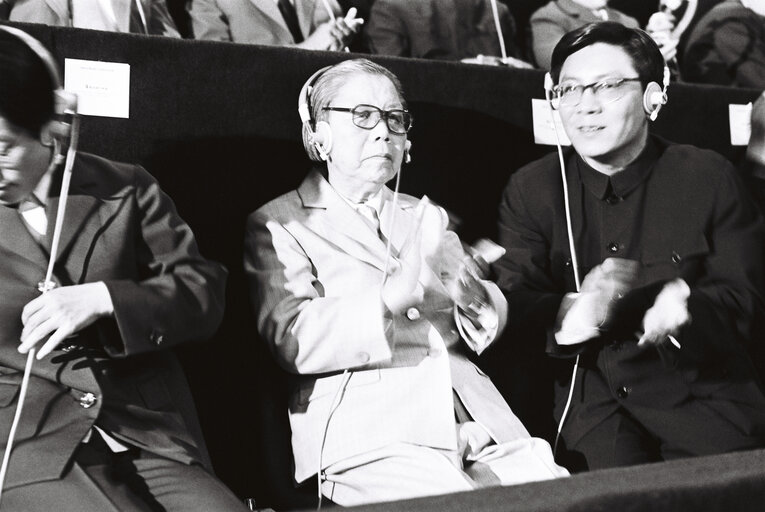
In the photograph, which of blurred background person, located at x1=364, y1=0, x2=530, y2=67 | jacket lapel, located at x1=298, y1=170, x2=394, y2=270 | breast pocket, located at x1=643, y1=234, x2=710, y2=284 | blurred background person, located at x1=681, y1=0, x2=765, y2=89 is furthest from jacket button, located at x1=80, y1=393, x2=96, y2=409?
blurred background person, located at x1=681, y1=0, x2=765, y2=89

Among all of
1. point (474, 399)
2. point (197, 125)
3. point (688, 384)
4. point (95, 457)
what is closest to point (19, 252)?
point (95, 457)

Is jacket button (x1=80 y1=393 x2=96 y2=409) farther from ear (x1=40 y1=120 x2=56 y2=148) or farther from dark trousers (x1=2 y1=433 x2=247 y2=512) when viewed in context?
ear (x1=40 y1=120 x2=56 y2=148)

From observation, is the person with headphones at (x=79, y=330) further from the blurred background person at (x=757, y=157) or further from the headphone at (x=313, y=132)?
the blurred background person at (x=757, y=157)

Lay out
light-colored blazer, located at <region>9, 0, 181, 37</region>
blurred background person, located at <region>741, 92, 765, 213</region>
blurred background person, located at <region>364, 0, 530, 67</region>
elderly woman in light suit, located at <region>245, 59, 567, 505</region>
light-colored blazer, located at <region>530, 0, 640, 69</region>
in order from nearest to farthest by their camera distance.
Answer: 1. elderly woman in light suit, located at <region>245, 59, 567, 505</region>
2. light-colored blazer, located at <region>9, 0, 181, 37</region>
3. blurred background person, located at <region>741, 92, 765, 213</region>
4. blurred background person, located at <region>364, 0, 530, 67</region>
5. light-colored blazer, located at <region>530, 0, 640, 69</region>

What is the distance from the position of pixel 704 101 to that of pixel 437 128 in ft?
2.47

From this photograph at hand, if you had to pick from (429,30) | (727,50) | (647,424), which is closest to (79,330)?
(647,424)

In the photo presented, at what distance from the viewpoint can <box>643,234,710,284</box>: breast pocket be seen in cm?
171

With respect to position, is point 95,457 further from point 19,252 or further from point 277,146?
point 277,146

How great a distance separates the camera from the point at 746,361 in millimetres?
1690

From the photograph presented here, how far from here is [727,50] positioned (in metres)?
2.94

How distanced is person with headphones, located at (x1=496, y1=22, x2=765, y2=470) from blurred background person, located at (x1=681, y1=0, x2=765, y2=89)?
1218 mm

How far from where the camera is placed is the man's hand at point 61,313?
1.27 metres

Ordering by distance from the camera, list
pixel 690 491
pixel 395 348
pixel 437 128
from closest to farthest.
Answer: pixel 690 491, pixel 395 348, pixel 437 128

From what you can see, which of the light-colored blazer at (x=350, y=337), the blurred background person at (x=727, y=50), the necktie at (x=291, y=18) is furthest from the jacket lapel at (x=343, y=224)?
the blurred background person at (x=727, y=50)
